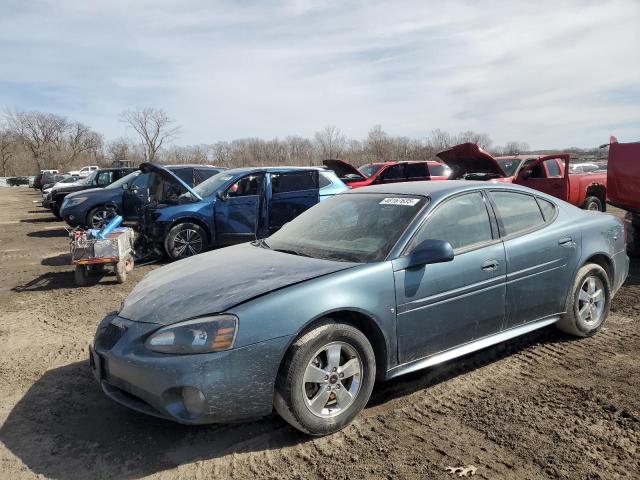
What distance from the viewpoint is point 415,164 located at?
15703 millimetres

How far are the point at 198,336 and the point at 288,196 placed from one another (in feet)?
20.6

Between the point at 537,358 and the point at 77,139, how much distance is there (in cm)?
10357

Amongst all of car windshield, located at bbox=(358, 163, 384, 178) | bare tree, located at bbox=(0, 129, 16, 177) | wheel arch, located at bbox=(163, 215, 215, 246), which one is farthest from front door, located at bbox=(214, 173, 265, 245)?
bare tree, located at bbox=(0, 129, 16, 177)

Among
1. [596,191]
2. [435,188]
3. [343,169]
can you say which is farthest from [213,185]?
[596,191]

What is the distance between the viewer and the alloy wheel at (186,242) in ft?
28.8

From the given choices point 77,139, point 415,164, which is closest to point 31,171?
point 77,139

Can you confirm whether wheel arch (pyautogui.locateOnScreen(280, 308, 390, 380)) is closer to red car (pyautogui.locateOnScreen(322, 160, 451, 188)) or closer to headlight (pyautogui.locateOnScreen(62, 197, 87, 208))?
headlight (pyautogui.locateOnScreen(62, 197, 87, 208))

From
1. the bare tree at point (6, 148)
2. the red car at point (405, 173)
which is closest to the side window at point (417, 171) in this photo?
the red car at point (405, 173)

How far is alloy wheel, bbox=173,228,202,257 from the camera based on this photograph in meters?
8.77

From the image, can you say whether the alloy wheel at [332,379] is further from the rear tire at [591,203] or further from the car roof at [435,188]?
the rear tire at [591,203]

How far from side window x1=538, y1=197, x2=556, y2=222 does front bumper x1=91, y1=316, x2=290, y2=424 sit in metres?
2.81

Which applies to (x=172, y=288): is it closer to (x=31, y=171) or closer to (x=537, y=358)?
(x=537, y=358)

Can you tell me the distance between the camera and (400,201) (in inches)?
154

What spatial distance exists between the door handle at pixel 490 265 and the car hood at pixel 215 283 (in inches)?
44.1
